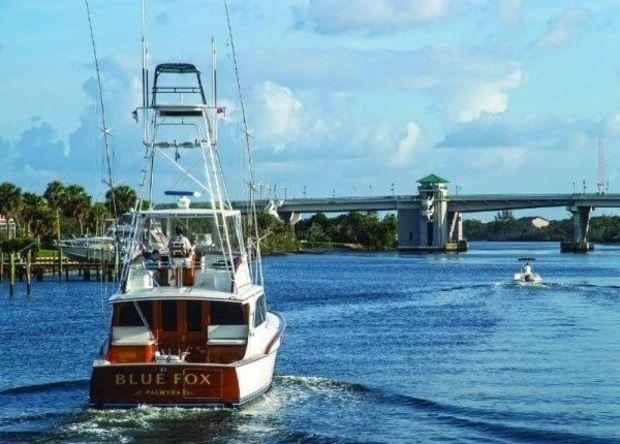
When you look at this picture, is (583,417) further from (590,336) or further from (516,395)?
(590,336)

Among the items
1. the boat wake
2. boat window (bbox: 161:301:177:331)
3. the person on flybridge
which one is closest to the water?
the boat wake

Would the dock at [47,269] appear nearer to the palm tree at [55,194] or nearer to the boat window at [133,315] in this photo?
the palm tree at [55,194]

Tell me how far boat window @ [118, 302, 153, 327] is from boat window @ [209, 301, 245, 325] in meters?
1.72

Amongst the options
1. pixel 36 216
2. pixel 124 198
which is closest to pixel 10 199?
pixel 36 216

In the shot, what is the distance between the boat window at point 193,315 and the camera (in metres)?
34.0

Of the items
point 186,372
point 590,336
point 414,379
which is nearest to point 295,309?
point 590,336

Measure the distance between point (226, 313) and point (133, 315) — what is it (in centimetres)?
258

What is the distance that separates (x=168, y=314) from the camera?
34000 mm

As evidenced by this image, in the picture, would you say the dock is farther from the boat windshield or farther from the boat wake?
the boat wake

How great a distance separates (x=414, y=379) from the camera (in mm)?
42125

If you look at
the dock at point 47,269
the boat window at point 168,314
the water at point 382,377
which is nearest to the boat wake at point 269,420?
the water at point 382,377

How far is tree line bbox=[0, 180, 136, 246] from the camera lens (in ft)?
443

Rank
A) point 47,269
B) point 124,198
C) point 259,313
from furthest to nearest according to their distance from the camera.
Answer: point 124,198, point 47,269, point 259,313

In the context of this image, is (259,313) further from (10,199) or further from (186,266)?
(10,199)
